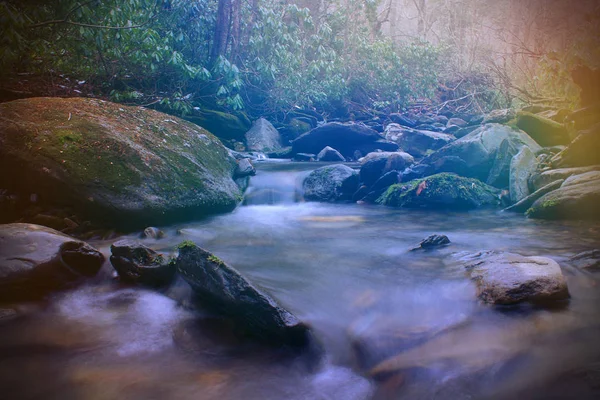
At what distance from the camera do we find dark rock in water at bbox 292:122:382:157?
11.7m

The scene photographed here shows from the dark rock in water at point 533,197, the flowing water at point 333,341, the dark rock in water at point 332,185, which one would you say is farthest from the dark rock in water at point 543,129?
the flowing water at point 333,341

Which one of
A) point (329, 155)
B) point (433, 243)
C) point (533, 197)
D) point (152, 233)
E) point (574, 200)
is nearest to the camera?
point (433, 243)

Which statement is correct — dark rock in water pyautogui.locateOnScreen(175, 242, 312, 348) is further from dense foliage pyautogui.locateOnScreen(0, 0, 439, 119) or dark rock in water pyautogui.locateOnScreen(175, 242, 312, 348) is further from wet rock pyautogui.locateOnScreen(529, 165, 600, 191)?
wet rock pyautogui.locateOnScreen(529, 165, 600, 191)

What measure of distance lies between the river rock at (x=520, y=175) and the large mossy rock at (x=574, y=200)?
0.84m

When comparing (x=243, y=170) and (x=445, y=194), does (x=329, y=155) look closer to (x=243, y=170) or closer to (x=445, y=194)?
(x=243, y=170)

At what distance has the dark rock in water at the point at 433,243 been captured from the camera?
4.46 metres

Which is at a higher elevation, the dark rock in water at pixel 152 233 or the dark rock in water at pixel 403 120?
the dark rock in water at pixel 403 120

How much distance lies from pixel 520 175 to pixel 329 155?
18.6 feet

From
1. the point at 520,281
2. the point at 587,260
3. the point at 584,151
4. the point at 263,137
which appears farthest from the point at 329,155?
the point at 520,281

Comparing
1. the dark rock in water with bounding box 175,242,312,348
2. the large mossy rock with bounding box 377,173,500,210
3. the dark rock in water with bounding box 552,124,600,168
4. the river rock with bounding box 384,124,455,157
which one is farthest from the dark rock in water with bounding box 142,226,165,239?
the river rock with bounding box 384,124,455,157

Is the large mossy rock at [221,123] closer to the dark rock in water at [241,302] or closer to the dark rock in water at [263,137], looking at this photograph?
the dark rock in water at [263,137]

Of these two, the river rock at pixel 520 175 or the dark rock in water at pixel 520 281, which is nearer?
the dark rock in water at pixel 520 281

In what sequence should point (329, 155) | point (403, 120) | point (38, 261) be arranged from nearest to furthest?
point (38, 261), point (329, 155), point (403, 120)

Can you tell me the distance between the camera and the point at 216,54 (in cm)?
1074
